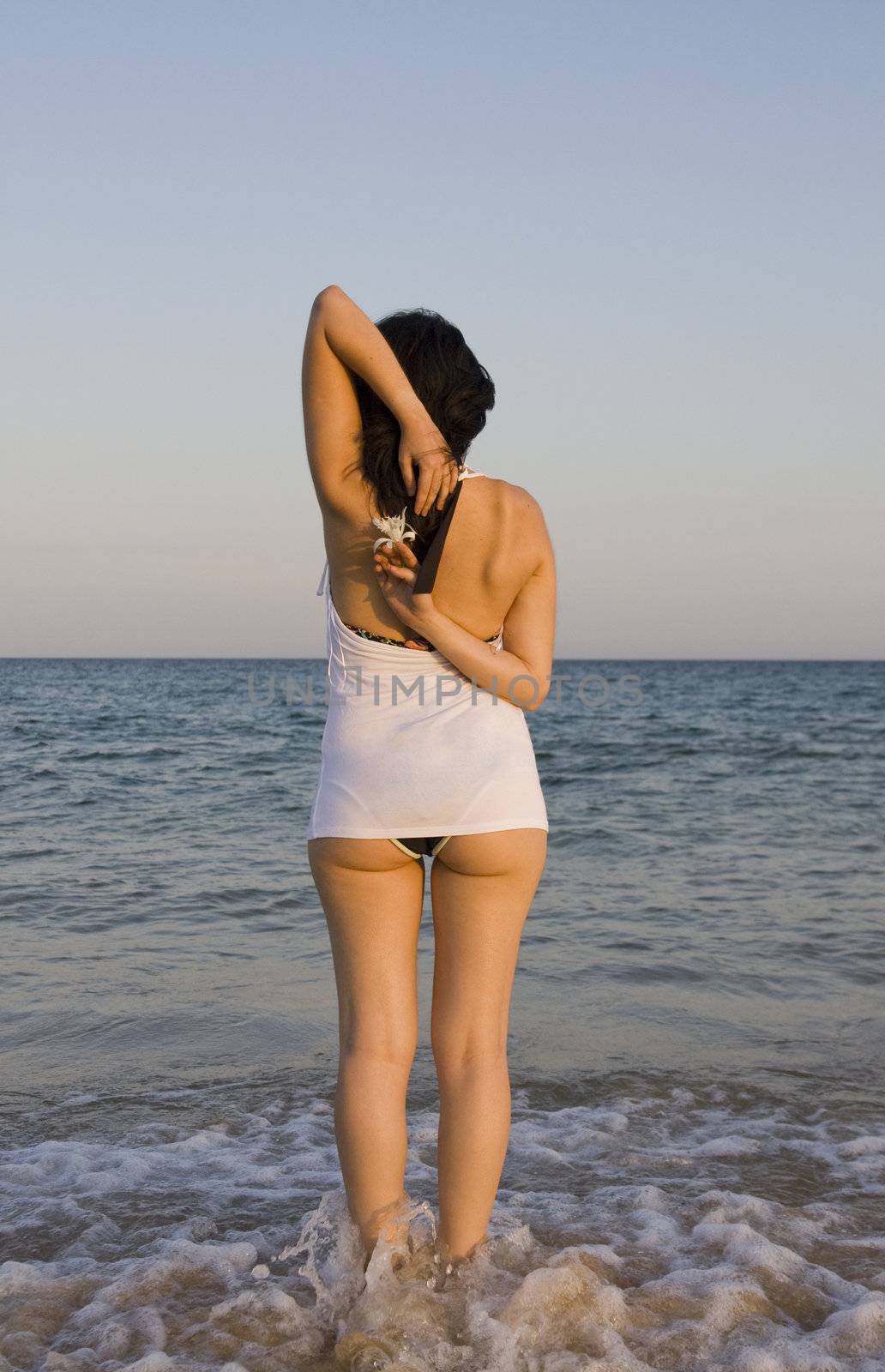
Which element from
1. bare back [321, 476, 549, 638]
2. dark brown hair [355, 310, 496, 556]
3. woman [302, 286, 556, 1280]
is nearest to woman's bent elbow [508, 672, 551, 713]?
woman [302, 286, 556, 1280]

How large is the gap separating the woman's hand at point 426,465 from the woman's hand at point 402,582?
0.09 meters

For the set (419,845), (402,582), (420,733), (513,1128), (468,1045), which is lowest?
(513,1128)

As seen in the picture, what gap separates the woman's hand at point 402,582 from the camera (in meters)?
2.24

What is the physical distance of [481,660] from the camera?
7.67ft

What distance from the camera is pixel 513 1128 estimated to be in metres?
3.74

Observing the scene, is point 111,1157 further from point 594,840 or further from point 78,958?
point 594,840

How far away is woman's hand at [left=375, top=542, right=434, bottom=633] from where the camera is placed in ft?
7.36

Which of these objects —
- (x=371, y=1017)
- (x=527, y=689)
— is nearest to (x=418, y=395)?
(x=527, y=689)

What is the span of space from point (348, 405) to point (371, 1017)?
1276 mm

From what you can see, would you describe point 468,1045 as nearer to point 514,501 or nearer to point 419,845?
point 419,845

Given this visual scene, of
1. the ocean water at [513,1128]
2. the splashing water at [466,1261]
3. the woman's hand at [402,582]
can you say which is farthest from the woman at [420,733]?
the ocean water at [513,1128]

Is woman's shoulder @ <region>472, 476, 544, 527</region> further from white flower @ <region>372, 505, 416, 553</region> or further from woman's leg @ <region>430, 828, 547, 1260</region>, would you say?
woman's leg @ <region>430, 828, 547, 1260</region>

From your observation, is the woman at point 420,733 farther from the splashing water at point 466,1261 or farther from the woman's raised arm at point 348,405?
the splashing water at point 466,1261

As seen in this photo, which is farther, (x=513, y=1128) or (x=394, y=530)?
(x=513, y=1128)
